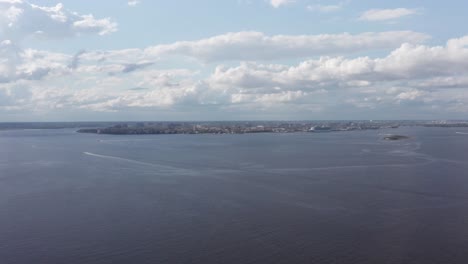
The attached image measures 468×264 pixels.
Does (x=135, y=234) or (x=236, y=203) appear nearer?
(x=135, y=234)

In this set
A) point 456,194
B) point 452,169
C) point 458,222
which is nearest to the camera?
point 458,222

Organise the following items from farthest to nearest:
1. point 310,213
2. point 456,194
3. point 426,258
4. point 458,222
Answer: point 456,194 < point 310,213 < point 458,222 < point 426,258

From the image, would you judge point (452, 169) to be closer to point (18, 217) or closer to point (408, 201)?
point (408, 201)

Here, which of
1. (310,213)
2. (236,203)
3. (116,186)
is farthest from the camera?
(116,186)

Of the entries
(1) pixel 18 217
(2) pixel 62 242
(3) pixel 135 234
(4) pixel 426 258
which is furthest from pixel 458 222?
(1) pixel 18 217

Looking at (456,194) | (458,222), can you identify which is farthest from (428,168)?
(458,222)

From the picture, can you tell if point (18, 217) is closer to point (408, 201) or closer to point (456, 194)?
point (408, 201)
